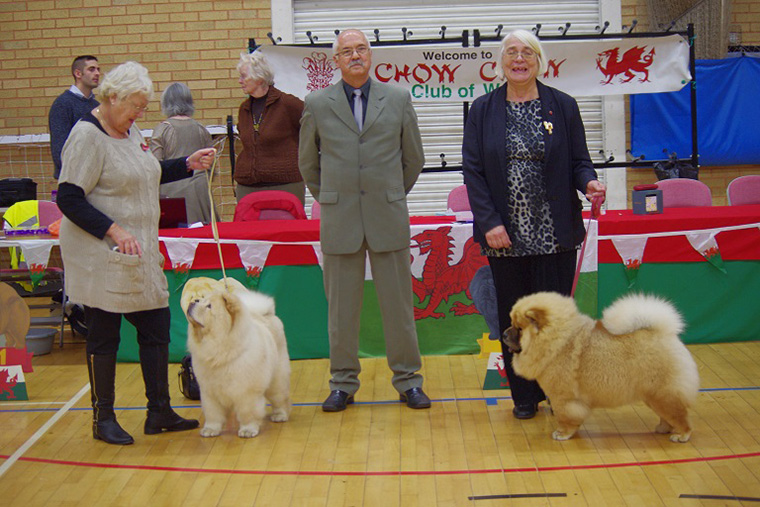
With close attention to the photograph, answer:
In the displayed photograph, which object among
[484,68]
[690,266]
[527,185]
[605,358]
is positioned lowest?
[605,358]

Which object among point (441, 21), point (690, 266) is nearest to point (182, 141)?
point (690, 266)

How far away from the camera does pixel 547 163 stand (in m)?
3.79

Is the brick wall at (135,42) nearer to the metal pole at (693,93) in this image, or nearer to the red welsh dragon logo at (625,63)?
the red welsh dragon logo at (625,63)

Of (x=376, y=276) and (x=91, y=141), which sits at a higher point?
(x=91, y=141)

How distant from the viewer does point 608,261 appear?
516cm

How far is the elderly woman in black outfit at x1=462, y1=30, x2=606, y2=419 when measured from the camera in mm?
3783

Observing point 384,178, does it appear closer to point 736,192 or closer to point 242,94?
point 736,192

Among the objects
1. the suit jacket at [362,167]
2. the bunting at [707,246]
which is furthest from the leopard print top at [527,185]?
the bunting at [707,246]

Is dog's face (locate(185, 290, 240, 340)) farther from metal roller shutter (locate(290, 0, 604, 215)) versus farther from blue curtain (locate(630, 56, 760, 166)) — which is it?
blue curtain (locate(630, 56, 760, 166))

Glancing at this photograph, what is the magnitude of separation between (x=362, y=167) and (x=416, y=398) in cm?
121

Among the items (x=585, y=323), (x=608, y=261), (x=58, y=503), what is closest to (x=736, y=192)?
(x=608, y=261)

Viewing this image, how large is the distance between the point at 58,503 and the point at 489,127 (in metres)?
2.41

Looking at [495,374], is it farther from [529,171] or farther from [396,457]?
[529,171]

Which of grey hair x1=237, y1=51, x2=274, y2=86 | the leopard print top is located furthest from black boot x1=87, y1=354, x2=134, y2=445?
grey hair x1=237, y1=51, x2=274, y2=86
